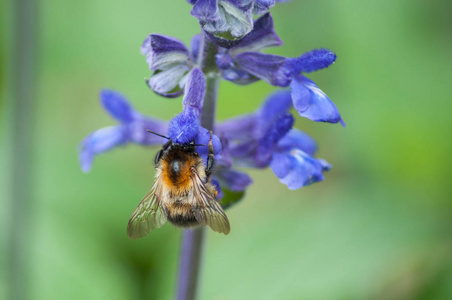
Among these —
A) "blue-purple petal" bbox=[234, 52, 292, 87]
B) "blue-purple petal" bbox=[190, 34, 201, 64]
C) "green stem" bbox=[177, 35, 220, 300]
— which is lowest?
"green stem" bbox=[177, 35, 220, 300]

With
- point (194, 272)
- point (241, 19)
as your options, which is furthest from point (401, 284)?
point (241, 19)

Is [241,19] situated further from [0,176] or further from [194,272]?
[0,176]

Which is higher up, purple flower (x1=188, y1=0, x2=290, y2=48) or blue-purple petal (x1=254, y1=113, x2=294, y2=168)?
purple flower (x1=188, y1=0, x2=290, y2=48)

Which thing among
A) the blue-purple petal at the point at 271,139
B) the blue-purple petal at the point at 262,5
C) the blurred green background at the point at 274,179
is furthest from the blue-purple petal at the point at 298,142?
the blurred green background at the point at 274,179

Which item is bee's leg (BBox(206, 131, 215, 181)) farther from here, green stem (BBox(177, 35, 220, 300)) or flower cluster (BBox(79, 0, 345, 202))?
green stem (BBox(177, 35, 220, 300))

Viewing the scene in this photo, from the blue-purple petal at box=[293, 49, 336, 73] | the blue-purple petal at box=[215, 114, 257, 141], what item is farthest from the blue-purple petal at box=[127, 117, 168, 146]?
the blue-purple petal at box=[293, 49, 336, 73]

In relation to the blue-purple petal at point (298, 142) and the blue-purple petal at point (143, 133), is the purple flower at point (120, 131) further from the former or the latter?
the blue-purple petal at point (298, 142)
